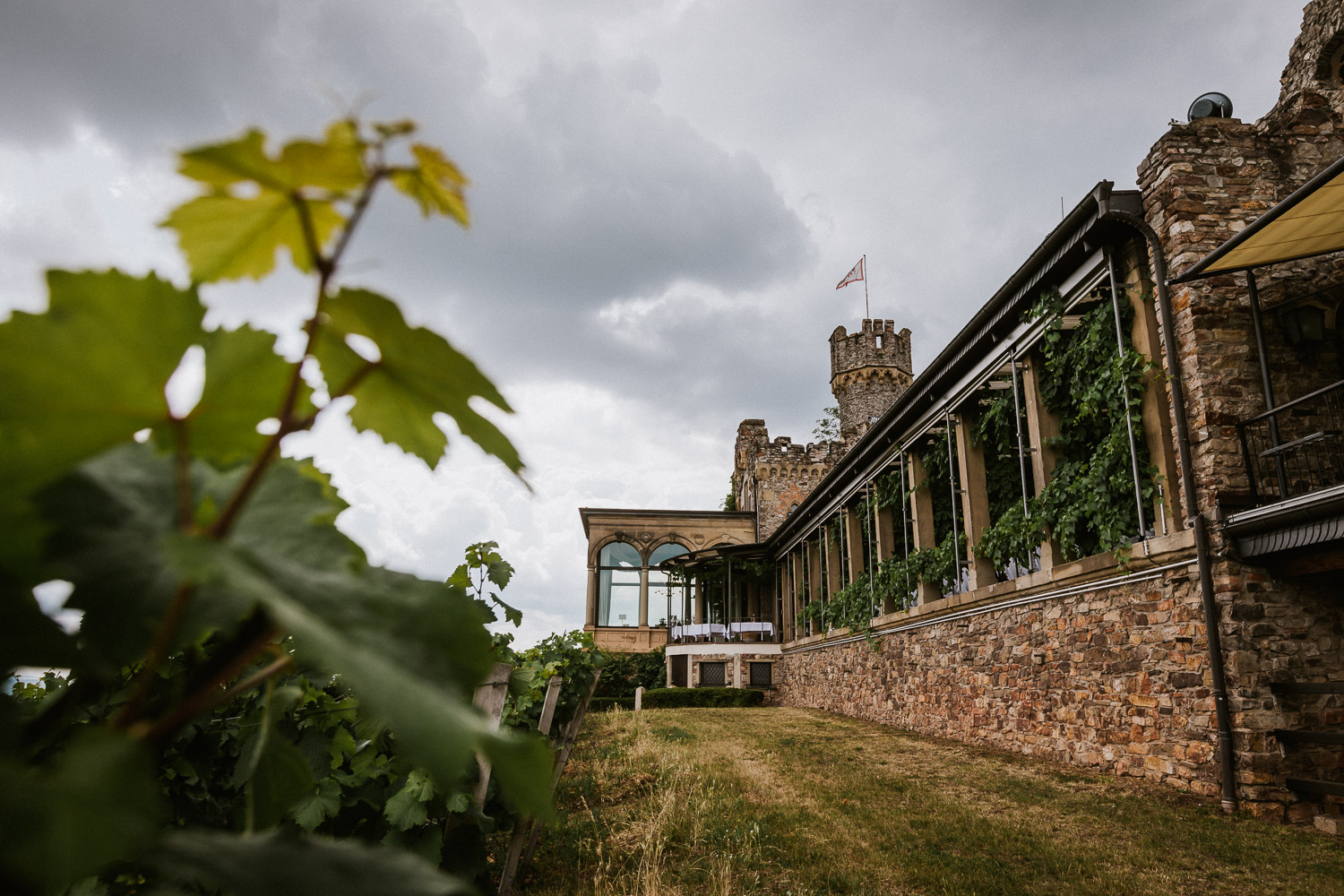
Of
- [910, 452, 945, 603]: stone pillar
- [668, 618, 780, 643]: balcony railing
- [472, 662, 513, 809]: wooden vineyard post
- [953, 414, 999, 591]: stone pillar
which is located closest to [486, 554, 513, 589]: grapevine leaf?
[472, 662, 513, 809]: wooden vineyard post

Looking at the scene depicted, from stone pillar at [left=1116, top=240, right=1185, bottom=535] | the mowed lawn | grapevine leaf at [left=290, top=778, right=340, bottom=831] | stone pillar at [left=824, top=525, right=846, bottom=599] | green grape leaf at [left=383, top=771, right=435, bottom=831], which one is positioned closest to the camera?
grapevine leaf at [left=290, top=778, right=340, bottom=831]

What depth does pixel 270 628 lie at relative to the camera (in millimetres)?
291

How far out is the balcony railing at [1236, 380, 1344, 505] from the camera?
254 inches

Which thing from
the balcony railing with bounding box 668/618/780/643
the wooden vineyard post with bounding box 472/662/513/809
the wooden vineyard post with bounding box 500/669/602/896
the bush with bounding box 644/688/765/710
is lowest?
the bush with bounding box 644/688/765/710

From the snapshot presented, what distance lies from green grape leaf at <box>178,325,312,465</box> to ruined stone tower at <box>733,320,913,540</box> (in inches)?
1264

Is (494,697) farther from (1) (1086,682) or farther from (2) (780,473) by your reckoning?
(2) (780,473)

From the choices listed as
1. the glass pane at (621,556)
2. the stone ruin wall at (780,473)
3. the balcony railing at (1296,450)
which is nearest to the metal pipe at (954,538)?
the balcony railing at (1296,450)

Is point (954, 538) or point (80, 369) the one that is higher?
point (954, 538)

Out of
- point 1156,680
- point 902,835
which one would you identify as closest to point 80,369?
point 902,835

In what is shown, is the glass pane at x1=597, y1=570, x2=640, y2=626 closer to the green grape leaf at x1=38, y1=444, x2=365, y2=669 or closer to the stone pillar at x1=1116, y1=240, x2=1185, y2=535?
the stone pillar at x1=1116, y1=240, x2=1185, y2=535

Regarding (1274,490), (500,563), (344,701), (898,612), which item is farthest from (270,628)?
(898,612)

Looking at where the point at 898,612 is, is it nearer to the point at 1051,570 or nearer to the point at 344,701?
the point at 1051,570

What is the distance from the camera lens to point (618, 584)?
32.8 meters

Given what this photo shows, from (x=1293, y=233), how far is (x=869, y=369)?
3254 centimetres
